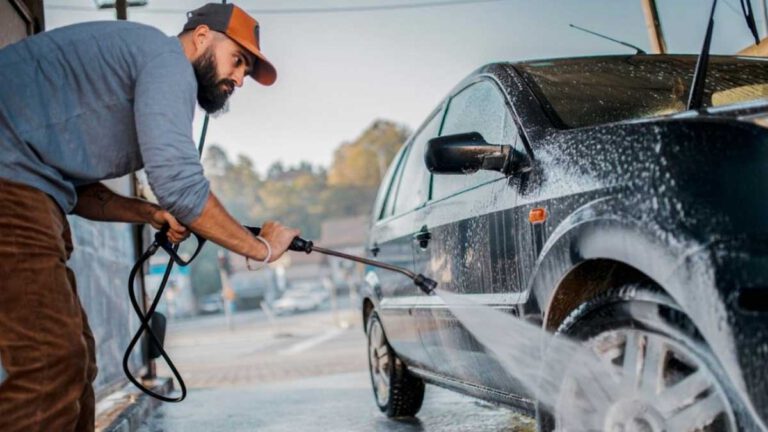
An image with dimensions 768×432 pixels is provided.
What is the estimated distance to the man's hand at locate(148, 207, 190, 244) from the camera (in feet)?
9.84

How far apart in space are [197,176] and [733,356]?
1.57 metres

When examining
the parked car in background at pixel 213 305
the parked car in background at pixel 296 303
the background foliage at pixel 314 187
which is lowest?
the parked car in background at pixel 213 305

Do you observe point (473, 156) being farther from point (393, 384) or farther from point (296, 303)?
point (296, 303)

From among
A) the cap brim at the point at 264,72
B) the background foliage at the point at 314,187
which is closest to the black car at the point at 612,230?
the cap brim at the point at 264,72

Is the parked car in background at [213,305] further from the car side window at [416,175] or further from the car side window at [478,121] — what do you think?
the car side window at [478,121]

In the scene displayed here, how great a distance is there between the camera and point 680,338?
83.0 inches

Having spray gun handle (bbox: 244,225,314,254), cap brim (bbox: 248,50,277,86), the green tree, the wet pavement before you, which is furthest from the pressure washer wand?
the green tree

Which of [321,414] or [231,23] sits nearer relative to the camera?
[231,23]

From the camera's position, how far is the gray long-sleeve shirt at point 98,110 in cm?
252

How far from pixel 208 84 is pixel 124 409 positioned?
3.63 meters

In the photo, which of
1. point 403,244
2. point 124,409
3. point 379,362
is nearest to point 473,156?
point 403,244

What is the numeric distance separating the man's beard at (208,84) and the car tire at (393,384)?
2728 millimetres

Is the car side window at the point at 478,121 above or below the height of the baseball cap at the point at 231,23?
below

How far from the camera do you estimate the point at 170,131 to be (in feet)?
8.25
